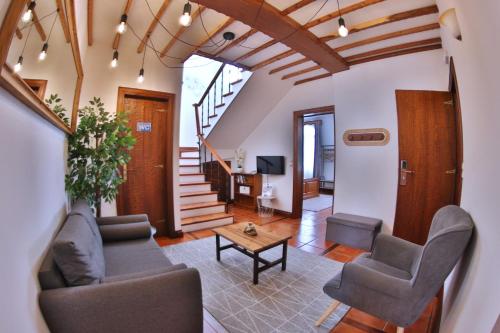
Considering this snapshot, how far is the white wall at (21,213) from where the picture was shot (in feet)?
2.77

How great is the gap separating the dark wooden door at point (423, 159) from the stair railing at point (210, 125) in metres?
3.35

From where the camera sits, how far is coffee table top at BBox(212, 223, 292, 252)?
2525 millimetres

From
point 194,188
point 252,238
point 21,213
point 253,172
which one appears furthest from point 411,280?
point 253,172

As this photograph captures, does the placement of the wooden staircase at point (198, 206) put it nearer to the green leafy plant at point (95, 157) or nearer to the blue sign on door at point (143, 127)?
the blue sign on door at point (143, 127)

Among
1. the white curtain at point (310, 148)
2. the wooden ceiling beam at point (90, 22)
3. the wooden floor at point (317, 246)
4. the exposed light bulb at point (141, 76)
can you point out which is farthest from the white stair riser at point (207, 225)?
the white curtain at point (310, 148)

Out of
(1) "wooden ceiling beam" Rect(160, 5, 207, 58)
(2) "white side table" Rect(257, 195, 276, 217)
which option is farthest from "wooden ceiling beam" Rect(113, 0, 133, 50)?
(2) "white side table" Rect(257, 195, 276, 217)

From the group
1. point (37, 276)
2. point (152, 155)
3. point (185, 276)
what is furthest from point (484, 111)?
point (152, 155)

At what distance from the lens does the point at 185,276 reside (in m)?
1.41

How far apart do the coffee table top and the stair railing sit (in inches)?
97.4

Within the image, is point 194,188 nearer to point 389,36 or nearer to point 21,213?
point 21,213

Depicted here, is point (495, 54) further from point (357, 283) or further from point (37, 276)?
point (37, 276)

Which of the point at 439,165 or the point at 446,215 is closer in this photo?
the point at 446,215

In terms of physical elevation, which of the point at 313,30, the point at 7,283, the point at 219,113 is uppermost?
the point at 313,30

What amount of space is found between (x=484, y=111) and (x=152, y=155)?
3.82 meters
